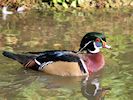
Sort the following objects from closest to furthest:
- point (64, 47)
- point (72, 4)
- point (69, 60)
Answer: point (69, 60) → point (64, 47) → point (72, 4)

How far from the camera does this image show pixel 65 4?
14266 mm

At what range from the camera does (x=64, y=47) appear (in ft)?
34.0

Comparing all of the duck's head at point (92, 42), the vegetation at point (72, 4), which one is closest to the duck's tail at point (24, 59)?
the duck's head at point (92, 42)

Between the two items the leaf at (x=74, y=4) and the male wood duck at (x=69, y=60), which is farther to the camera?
the leaf at (x=74, y=4)

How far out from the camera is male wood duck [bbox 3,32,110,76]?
8.74 meters

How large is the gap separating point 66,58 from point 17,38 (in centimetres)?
245

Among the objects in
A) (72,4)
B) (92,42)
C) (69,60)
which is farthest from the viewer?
(72,4)

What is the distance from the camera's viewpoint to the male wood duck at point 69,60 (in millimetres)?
8742

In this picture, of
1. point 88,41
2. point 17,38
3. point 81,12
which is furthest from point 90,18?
point 88,41

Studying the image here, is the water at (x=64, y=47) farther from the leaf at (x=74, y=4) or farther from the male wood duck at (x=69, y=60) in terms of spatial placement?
the leaf at (x=74, y=4)

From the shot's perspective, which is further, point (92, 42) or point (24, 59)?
point (92, 42)

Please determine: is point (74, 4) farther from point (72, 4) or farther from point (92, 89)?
point (92, 89)

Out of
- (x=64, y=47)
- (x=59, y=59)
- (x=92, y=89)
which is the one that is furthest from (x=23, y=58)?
(x=64, y=47)

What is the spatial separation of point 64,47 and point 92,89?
7.42 ft
